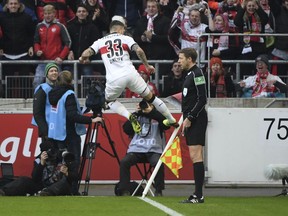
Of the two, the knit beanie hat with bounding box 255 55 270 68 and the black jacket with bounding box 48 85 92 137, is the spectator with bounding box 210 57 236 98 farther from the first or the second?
the black jacket with bounding box 48 85 92 137

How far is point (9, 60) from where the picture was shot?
21047mm

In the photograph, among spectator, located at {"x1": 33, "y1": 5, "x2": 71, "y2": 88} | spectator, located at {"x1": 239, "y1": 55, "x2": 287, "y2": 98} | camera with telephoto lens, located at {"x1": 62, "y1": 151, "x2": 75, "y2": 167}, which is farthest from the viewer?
spectator, located at {"x1": 33, "y1": 5, "x2": 71, "y2": 88}

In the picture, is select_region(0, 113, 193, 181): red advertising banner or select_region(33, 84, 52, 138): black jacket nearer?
select_region(33, 84, 52, 138): black jacket

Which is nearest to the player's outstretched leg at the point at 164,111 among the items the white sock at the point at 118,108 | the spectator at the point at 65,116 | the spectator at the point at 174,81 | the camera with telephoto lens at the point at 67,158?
the white sock at the point at 118,108

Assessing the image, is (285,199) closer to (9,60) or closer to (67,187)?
(67,187)

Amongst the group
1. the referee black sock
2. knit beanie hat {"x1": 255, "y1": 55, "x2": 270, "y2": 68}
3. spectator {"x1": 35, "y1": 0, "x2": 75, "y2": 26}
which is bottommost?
the referee black sock

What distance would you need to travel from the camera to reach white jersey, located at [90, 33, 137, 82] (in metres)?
17.5

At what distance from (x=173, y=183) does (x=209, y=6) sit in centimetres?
411

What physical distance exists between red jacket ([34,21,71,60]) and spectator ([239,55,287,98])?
343 cm

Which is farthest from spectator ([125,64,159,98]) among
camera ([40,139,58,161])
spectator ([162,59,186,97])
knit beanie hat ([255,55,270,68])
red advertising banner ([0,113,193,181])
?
camera ([40,139,58,161])

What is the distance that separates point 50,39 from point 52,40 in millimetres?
43

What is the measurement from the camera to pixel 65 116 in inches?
683

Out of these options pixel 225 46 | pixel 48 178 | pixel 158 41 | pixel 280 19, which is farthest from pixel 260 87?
pixel 48 178

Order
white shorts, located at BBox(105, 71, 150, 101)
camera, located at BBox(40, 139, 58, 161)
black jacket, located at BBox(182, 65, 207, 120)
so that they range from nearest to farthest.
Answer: black jacket, located at BBox(182, 65, 207, 120) < camera, located at BBox(40, 139, 58, 161) < white shorts, located at BBox(105, 71, 150, 101)
